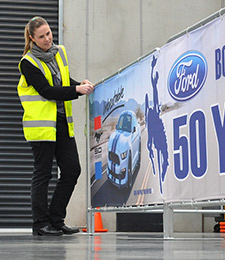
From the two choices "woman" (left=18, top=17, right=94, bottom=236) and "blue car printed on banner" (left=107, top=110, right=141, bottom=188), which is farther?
"woman" (left=18, top=17, right=94, bottom=236)

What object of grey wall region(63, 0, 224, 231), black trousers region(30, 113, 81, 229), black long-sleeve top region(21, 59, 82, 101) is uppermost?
grey wall region(63, 0, 224, 231)

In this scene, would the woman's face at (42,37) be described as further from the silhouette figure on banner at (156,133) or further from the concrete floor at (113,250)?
the concrete floor at (113,250)

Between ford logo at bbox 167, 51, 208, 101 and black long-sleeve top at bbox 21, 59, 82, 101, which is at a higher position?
black long-sleeve top at bbox 21, 59, 82, 101

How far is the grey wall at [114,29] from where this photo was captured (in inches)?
322

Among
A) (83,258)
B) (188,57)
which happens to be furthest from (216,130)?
(83,258)

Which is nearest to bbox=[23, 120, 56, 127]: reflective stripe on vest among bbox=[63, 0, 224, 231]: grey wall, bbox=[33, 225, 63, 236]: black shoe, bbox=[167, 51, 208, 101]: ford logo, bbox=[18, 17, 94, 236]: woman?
bbox=[18, 17, 94, 236]: woman

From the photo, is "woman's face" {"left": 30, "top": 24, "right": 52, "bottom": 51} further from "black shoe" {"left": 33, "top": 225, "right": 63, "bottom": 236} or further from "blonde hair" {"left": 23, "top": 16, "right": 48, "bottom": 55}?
"black shoe" {"left": 33, "top": 225, "right": 63, "bottom": 236}

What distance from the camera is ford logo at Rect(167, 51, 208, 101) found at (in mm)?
3730

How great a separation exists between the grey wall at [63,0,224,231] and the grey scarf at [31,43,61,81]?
9.89 feet

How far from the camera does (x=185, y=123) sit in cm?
384

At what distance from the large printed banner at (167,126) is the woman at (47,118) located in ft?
1.11

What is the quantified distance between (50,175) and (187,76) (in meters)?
1.59

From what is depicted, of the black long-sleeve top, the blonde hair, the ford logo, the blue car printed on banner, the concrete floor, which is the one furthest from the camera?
the blonde hair

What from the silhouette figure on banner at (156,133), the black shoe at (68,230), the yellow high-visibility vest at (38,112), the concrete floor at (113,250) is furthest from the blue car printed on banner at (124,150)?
the concrete floor at (113,250)
